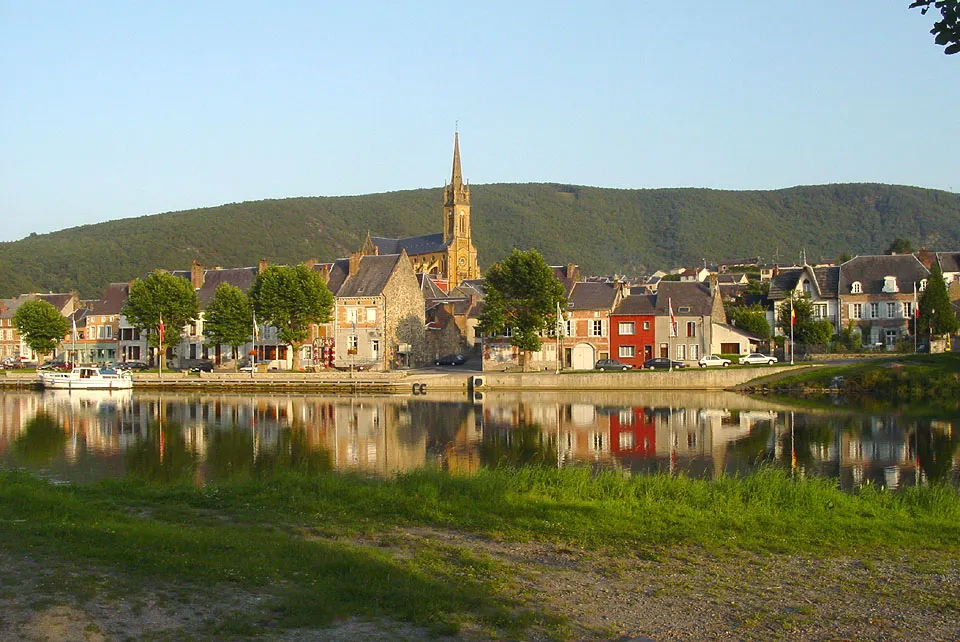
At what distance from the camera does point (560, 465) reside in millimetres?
29438

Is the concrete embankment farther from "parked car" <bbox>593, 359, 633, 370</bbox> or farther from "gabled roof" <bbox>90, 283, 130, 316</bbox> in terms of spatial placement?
"gabled roof" <bbox>90, 283, 130, 316</bbox>

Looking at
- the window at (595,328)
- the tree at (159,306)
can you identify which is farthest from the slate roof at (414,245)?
the window at (595,328)

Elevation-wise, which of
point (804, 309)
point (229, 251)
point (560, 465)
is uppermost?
point (229, 251)

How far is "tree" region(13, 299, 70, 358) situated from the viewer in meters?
86.9

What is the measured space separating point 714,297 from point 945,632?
65.4 m

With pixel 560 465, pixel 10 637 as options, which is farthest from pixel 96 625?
pixel 560 465

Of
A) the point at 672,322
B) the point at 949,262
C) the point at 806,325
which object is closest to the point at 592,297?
the point at 672,322

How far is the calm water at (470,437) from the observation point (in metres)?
29.6

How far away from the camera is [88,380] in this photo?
71812 mm

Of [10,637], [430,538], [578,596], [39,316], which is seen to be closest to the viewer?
[10,637]

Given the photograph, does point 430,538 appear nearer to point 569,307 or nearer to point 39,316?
point 569,307

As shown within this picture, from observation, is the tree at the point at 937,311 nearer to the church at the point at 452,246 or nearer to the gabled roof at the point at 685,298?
the gabled roof at the point at 685,298

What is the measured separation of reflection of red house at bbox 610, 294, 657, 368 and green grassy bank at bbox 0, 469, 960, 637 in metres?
51.6

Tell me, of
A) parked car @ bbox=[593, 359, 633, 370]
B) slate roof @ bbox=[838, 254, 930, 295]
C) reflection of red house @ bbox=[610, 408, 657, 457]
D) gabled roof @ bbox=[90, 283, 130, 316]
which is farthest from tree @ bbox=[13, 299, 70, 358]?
slate roof @ bbox=[838, 254, 930, 295]
